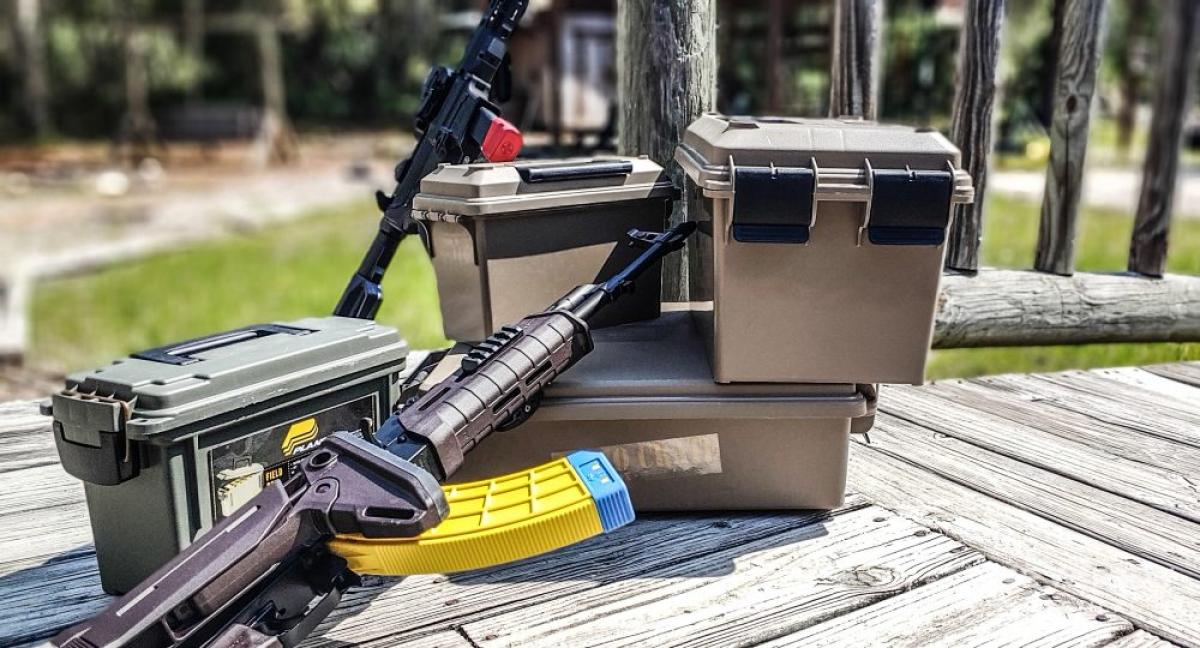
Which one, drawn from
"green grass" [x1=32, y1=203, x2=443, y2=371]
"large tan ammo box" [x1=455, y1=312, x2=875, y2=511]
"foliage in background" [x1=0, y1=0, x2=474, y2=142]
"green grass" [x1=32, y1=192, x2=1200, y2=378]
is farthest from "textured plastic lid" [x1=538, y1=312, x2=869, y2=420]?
"foliage in background" [x1=0, y1=0, x2=474, y2=142]

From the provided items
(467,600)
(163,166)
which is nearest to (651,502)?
(467,600)

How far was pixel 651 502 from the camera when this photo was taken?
7.64 feet

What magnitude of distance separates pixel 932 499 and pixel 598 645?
1072mm

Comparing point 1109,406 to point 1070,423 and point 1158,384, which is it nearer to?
point 1070,423

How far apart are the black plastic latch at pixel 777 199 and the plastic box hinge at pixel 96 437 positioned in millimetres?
1258

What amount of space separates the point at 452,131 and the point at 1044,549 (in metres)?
2.02

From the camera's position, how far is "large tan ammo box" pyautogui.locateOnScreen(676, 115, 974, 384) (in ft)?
6.63

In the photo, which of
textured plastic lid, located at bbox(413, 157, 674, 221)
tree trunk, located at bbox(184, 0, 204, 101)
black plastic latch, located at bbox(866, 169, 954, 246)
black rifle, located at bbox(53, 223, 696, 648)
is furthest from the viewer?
tree trunk, located at bbox(184, 0, 204, 101)

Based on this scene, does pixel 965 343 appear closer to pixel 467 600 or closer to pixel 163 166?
pixel 467 600

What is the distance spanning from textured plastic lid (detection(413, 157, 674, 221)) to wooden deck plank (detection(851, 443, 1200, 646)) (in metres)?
0.99

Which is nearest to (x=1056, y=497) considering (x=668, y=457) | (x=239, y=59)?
(x=668, y=457)

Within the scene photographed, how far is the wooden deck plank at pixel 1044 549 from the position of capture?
6.33 feet

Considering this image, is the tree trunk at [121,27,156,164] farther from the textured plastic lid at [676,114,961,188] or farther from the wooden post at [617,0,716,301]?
the textured plastic lid at [676,114,961,188]

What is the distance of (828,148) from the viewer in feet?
6.73
